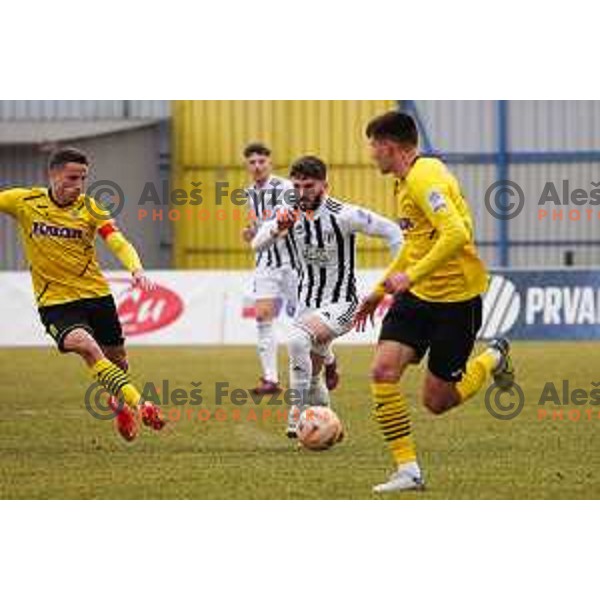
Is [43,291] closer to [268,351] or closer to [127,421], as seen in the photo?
[127,421]

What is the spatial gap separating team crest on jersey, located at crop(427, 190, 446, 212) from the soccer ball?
6.33 feet

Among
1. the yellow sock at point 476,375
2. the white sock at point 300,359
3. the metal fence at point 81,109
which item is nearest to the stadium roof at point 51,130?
the metal fence at point 81,109

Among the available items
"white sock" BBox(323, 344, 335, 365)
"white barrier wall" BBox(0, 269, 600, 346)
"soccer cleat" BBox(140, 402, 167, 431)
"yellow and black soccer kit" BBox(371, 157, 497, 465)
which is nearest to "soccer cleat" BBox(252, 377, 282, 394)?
"white sock" BBox(323, 344, 335, 365)

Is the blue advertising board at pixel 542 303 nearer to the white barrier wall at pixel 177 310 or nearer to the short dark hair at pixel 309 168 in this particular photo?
the white barrier wall at pixel 177 310

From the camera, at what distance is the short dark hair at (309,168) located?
11.6 metres

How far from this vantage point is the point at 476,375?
34.4 feet

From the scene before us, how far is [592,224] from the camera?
35.2 metres

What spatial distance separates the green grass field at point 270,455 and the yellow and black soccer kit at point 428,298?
0.52 meters

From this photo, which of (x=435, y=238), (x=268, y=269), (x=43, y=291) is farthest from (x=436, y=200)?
(x=268, y=269)

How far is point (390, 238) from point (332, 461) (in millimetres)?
1585

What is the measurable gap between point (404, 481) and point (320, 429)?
1085 millimetres

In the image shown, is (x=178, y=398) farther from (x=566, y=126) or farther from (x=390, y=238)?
(x=566, y=126)

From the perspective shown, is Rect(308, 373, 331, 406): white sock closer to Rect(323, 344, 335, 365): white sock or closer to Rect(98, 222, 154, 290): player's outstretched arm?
Rect(323, 344, 335, 365): white sock

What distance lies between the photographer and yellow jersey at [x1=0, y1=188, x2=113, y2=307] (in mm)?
11859
